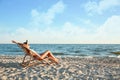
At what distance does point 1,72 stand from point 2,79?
1078 mm

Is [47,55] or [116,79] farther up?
[47,55]

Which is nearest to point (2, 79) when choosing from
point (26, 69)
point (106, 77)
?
point (26, 69)

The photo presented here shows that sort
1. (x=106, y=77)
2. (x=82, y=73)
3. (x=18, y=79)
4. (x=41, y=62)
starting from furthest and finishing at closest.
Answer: (x=41, y=62) < (x=82, y=73) < (x=106, y=77) < (x=18, y=79)

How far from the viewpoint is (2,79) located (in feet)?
23.6

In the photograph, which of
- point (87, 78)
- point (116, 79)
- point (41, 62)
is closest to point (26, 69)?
point (41, 62)

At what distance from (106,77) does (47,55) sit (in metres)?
3.58

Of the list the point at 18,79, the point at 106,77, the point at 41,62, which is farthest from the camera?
the point at 41,62

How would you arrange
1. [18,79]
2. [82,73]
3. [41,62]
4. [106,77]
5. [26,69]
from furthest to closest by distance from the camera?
[41,62], [26,69], [82,73], [106,77], [18,79]

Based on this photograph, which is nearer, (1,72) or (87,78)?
(87,78)

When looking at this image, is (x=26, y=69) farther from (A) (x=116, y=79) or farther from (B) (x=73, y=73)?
(A) (x=116, y=79)

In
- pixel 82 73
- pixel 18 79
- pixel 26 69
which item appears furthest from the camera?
pixel 26 69

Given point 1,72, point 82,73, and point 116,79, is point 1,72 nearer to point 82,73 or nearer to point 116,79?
point 82,73

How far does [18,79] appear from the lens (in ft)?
23.6

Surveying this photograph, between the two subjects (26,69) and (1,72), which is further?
(26,69)
